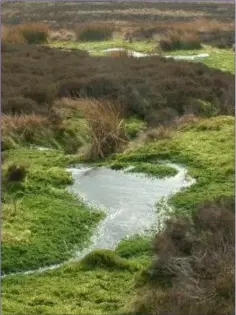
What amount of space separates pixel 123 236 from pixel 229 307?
3979mm

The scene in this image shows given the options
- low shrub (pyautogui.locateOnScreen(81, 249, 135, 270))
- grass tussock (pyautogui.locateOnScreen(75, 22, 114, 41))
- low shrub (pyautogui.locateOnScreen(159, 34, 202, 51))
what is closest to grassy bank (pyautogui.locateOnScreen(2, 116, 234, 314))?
low shrub (pyautogui.locateOnScreen(81, 249, 135, 270))

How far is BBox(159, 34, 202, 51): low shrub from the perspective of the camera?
130 ft

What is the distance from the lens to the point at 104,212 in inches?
504

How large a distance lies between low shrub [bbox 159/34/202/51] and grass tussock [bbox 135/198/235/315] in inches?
1165

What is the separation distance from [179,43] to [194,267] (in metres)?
32.4

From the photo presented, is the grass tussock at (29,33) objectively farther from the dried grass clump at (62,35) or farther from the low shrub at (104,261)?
the low shrub at (104,261)

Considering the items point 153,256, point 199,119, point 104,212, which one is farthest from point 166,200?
point 199,119

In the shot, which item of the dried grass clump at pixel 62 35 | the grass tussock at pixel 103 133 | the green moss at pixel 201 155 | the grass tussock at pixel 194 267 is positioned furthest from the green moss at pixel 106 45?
the grass tussock at pixel 194 267

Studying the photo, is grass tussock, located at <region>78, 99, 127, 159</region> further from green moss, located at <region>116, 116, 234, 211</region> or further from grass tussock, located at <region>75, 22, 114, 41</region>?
grass tussock, located at <region>75, 22, 114, 41</region>

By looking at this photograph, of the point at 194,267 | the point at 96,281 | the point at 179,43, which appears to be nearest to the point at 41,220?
the point at 96,281

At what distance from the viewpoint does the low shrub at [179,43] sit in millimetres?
39562

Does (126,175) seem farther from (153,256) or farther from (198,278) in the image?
(198,278)

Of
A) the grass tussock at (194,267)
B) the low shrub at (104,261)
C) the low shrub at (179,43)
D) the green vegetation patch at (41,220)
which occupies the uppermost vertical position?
the grass tussock at (194,267)

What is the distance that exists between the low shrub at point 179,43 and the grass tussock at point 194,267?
29594 mm
